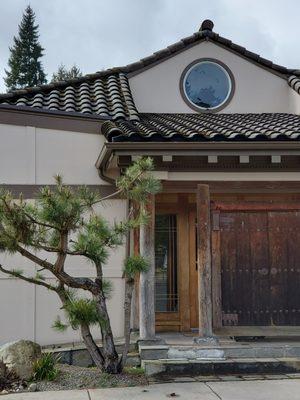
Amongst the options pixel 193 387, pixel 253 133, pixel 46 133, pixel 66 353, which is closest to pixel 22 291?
pixel 66 353

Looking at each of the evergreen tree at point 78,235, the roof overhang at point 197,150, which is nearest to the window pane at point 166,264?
the roof overhang at point 197,150

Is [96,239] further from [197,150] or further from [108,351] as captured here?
[197,150]

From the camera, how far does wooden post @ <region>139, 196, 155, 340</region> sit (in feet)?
24.6

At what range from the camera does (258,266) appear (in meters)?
8.91

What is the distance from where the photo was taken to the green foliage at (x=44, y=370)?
6305 mm

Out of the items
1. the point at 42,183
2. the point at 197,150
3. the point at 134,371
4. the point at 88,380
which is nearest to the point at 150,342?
the point at 134,371

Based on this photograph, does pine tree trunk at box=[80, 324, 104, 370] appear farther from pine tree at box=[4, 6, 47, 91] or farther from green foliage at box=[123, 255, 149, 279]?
pine tree at box=[4, 6, 47, 91]

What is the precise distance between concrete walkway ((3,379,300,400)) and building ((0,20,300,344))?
52.7 inches

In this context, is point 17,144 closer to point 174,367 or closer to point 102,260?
point 102,260

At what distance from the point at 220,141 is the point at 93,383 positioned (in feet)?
12.0

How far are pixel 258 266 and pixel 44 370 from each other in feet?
13.6

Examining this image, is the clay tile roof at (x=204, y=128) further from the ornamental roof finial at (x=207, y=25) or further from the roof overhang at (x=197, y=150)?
the ornamental roof finial at (x=207, y=25)

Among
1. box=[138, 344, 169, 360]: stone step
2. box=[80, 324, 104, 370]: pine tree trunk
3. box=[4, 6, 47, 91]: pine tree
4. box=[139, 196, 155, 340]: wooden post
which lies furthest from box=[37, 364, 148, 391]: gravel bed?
box=[4, 6, 47, 91]: pine tree

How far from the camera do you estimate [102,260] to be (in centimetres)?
627
